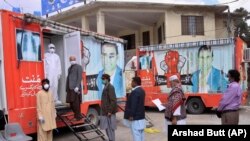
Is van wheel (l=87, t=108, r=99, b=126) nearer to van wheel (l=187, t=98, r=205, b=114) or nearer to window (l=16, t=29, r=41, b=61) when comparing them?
window (l=16, t=29, r=41, b=61)

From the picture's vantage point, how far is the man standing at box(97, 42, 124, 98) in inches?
478

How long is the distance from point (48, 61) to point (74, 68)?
27.4 inches

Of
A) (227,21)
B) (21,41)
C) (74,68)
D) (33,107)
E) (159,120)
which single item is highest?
(227,21)

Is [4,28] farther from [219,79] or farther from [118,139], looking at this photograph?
[219,79]

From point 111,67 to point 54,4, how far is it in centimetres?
1149

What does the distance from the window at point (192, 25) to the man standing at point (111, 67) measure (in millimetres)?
13531

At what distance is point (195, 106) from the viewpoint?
15.7 m

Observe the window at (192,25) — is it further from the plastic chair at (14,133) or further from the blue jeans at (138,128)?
the plastic chair at (14,133)

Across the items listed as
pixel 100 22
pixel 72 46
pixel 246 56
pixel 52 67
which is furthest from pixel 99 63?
pixel 100 22

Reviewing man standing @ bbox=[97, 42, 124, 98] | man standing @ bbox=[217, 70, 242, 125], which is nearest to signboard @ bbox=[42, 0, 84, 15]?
man standing @ bbox=[97, 42, 124, 98]

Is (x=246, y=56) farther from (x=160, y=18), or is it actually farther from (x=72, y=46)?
(x=160, y=18)

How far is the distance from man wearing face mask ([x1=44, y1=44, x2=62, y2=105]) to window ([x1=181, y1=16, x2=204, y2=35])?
1724cm

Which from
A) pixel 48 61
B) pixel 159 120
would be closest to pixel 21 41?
pixel 48 61

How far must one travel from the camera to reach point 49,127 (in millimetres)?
8430
